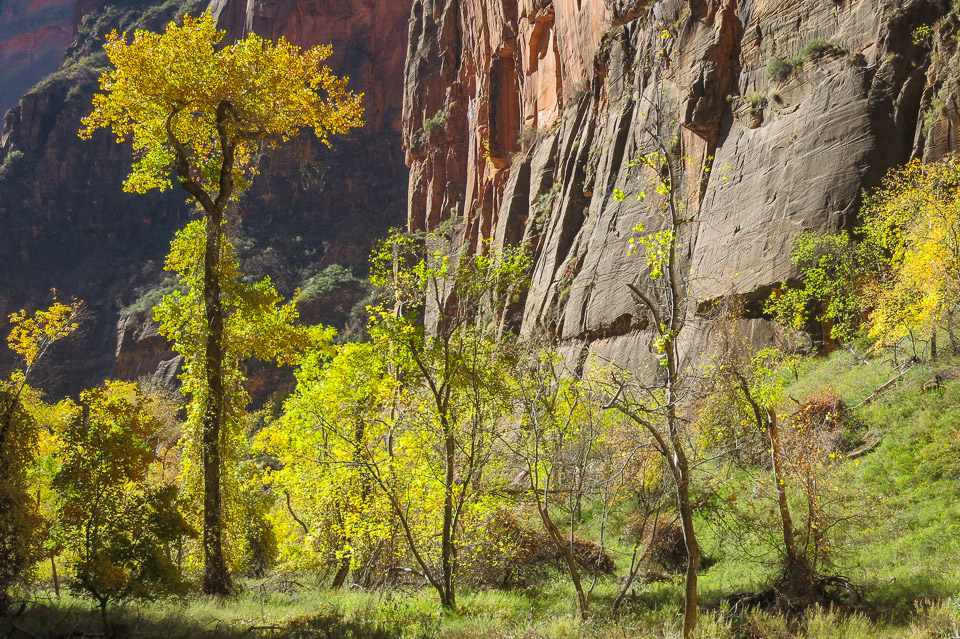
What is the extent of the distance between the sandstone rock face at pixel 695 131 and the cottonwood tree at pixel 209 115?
6734 mm

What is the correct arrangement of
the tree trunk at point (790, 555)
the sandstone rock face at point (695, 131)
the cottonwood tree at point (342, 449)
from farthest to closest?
the sandstone rock face at point (695, 131) < the cottonwood tree at point (342, 449) < the tree trunk at point (790, 555)

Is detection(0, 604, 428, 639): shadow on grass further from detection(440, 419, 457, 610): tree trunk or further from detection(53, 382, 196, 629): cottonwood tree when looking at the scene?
detection(440, 419, 457, 610): tree trunk

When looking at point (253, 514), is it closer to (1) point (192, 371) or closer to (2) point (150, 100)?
(1) point (192, 371)

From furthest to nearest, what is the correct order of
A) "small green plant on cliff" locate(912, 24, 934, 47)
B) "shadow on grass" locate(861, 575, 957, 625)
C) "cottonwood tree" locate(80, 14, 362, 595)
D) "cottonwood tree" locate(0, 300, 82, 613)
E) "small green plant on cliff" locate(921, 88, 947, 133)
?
1. "small green plant on cliff" locate(912, 24, 934, 47)
2. "small green plant on cliff" locate(921, 88, 947, 133)
3. "cottonwood tree" locate(80, 14, 362, 595)
4. "shadow on grass" locate(861, 575, 957, 625)
5. "cottonwood tree" locate(0, 300, 82, 613)

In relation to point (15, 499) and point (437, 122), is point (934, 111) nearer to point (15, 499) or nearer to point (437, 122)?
point (15, 499)

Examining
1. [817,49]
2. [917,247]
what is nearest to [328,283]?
[817,49]

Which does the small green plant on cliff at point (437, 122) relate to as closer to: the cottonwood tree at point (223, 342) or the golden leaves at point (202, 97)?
the golden leaves at point (202, 97)

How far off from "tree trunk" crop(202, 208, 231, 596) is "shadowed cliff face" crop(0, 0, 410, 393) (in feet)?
197

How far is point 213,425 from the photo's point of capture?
9438mm

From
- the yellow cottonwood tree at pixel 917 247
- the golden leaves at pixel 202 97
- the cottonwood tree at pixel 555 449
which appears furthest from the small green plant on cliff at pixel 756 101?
the golden leaves at pixel 202 97

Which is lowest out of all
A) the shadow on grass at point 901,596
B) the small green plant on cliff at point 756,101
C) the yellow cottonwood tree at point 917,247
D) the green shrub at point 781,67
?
the shadow on grass at point 901,596

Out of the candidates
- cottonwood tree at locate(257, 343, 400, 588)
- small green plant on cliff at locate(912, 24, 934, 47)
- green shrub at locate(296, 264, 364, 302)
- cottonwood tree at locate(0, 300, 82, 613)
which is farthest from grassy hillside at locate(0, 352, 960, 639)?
green shrub at locate(296, 264, 364, 302)

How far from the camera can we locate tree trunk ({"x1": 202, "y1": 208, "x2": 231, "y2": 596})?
9.13 m

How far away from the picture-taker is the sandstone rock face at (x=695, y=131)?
21.3 meters
